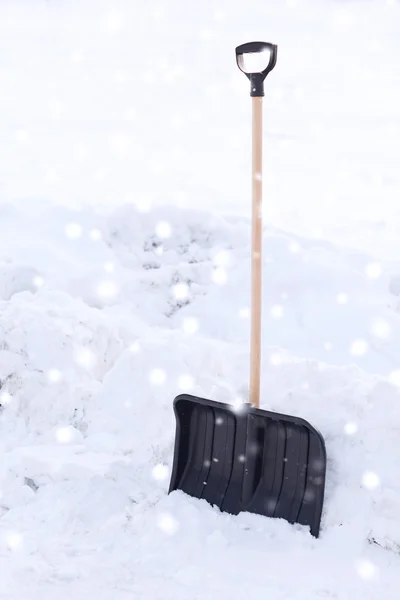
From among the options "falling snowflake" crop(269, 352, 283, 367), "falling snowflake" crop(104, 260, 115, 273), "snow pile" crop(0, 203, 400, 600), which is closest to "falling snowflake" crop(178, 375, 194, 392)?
"snow pile" crop(0, 203, 400, 600)

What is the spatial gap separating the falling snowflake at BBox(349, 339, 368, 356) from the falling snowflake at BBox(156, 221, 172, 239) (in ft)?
6.23

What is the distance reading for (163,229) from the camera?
6.01m

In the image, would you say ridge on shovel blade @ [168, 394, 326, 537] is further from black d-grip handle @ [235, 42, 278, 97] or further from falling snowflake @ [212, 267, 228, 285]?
falling snowflake @ [212, 267, 228, 285]

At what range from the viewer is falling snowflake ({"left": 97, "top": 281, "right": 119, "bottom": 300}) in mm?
5234

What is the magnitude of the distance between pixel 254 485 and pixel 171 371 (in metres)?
0.86

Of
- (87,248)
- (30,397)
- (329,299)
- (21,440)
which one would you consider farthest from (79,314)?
(329,299)

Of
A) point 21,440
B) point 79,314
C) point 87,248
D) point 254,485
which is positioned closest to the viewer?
point 254,485

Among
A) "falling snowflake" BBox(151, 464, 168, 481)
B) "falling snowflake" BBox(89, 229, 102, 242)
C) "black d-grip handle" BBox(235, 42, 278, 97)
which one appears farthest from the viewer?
"falling snowflake" BBox(89, 229, 102, 242)

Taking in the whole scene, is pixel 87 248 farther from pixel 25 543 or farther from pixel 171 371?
pixel 25 543

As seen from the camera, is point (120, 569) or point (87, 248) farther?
point (87, 248)

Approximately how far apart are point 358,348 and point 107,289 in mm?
A: 1869

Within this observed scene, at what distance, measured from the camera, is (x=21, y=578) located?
2.66 m

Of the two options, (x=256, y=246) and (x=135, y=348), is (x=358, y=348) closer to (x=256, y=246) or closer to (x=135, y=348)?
(x=135, y=348)

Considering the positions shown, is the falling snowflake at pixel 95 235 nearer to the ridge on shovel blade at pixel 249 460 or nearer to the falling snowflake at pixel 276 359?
the falling snowflake at pixel 276 359
